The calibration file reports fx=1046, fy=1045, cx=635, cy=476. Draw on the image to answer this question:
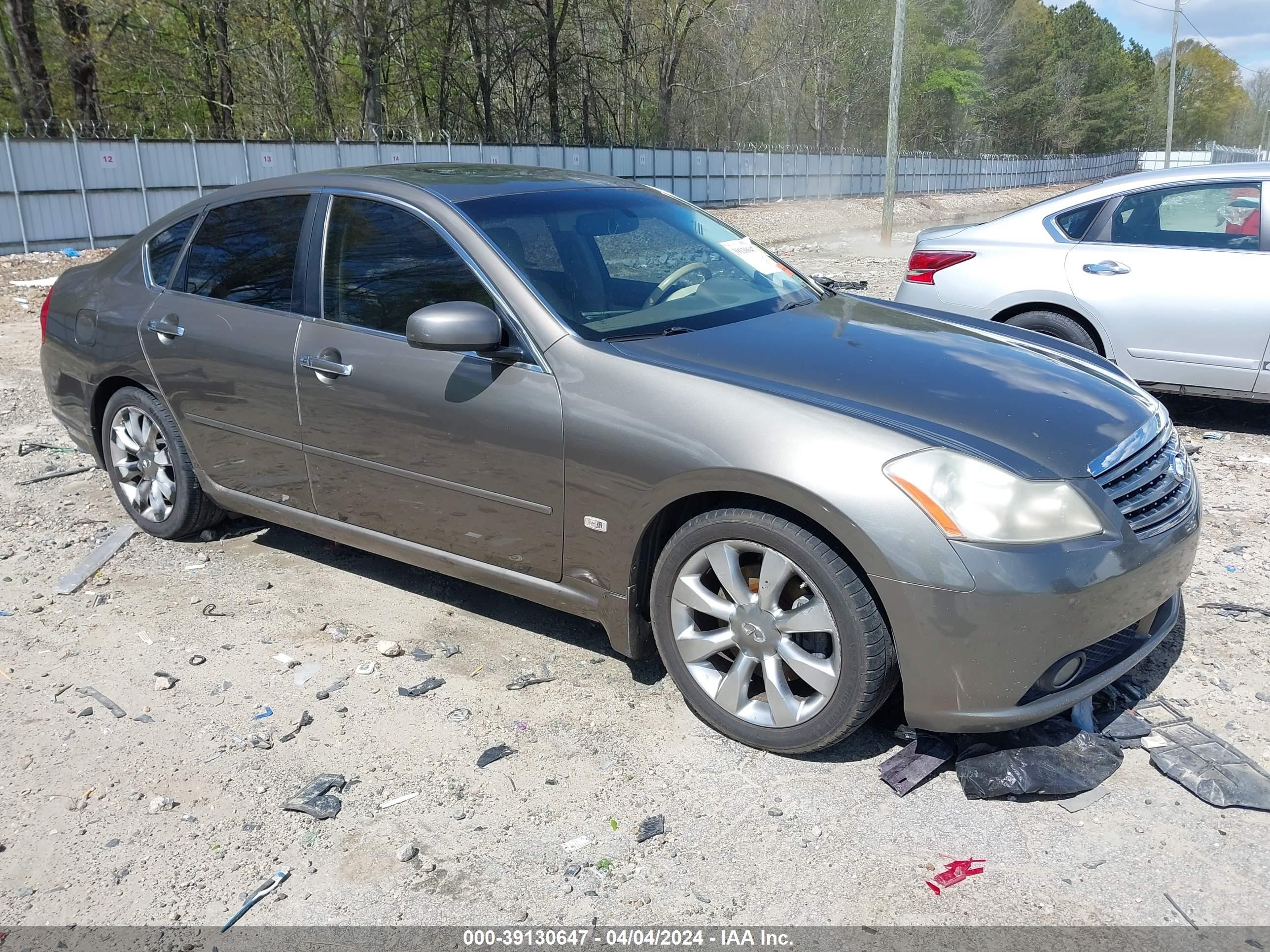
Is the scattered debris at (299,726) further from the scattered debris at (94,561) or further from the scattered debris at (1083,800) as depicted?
the scattered debris at (1083,800)

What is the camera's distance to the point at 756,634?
10.5 feet

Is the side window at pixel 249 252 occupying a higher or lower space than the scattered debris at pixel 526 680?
higher

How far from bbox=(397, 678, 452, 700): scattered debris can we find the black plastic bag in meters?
1.83

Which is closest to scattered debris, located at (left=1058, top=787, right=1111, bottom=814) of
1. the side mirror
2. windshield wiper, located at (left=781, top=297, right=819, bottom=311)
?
windshield wiper, located at (left=781, top=297, right=819, bottom=311)

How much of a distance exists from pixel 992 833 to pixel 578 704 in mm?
1422

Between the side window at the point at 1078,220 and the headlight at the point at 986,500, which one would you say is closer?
the headlight at the point at 986,500

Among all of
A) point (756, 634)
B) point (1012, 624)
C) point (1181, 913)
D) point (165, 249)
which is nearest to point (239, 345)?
point (165, 249)

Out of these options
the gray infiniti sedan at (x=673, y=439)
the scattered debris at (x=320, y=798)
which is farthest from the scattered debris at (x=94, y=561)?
the scattered debris at (x=320, y=798)

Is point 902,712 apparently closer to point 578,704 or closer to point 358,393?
point 578,704

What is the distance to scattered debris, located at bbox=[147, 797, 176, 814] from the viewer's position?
3111mm

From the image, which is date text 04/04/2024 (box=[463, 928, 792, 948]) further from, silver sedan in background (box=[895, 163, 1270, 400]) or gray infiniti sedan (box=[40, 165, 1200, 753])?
silver sedan in background (box=[895, 163, 1270, 400])

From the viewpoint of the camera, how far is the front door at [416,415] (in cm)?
357

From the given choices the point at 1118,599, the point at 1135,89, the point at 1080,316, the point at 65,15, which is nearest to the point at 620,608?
the point at 1118,599

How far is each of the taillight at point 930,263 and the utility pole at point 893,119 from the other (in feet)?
49.8
